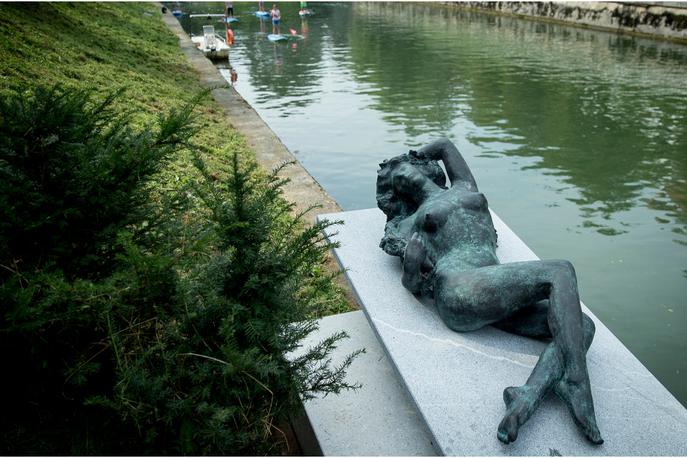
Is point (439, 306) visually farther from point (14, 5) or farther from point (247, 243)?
point (14, 5)

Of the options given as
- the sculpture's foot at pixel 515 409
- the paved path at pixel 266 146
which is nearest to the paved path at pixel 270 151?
the paved path at pixel 266 146

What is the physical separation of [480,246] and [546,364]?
45.2 inches

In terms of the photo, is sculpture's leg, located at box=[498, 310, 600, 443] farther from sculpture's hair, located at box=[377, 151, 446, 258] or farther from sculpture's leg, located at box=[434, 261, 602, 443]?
sculpture's hair, located at box=[377, 151, 446, 258]

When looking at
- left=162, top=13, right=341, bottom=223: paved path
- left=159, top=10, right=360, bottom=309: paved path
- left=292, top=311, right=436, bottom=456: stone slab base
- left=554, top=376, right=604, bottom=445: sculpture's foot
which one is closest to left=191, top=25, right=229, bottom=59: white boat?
left=162, top=13, right=341, bottom=223: paved path

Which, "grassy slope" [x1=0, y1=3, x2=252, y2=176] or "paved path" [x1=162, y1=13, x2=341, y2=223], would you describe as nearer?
"paved path" [x1=162, y1=13, x2=341, y2=223]

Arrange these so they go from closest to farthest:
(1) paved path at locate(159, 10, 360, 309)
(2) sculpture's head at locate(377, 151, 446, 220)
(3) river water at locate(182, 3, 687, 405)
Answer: (2) sculpture's head at locate(377, 151, 446, 220) → (3) river water at locate(182, 3, 687, 405) → (1) paved path at locate(159, 10, 360, 309)

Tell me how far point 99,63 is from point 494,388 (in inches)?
436

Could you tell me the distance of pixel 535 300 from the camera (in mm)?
3621

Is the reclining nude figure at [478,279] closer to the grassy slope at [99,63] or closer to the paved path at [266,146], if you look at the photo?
the paved path at [266,146]

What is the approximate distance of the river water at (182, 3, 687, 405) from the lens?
20.3ft

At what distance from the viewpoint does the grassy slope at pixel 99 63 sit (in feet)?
29.3

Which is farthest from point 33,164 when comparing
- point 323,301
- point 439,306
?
point 323,301

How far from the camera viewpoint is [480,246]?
420 centimetres

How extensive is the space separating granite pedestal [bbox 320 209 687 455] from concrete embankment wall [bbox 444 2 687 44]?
2113 cm
